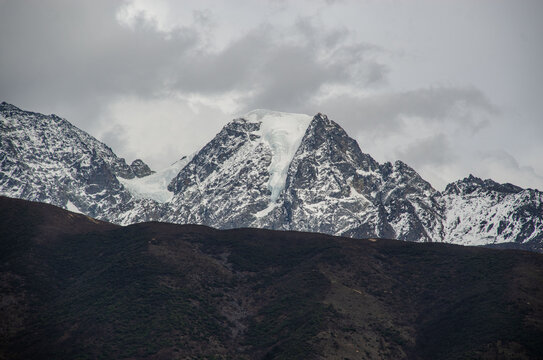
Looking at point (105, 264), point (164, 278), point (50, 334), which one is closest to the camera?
point (50, 334)

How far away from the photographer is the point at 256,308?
587 ft

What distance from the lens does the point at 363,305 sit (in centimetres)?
17450

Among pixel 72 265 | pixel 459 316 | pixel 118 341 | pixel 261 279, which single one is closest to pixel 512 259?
pixel 459 316

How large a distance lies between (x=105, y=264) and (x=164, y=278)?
22.5m

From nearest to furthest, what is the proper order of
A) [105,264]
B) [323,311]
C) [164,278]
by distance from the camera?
[323,311]
[164,278]
[105,264]

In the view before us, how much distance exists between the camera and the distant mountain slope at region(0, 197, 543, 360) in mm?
149375

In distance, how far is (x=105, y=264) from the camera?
19350 centimetres

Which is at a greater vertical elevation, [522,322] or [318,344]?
[522,322]

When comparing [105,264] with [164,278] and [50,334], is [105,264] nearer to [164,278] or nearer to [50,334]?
[164,278]

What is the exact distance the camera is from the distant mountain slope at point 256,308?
149 m

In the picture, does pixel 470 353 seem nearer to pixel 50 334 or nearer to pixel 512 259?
pixel 512 259

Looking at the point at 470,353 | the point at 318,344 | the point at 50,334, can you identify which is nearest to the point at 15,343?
the point at 50,334

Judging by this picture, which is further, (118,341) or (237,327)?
(237,327)

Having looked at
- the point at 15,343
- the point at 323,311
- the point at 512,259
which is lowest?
the point at 15,343
